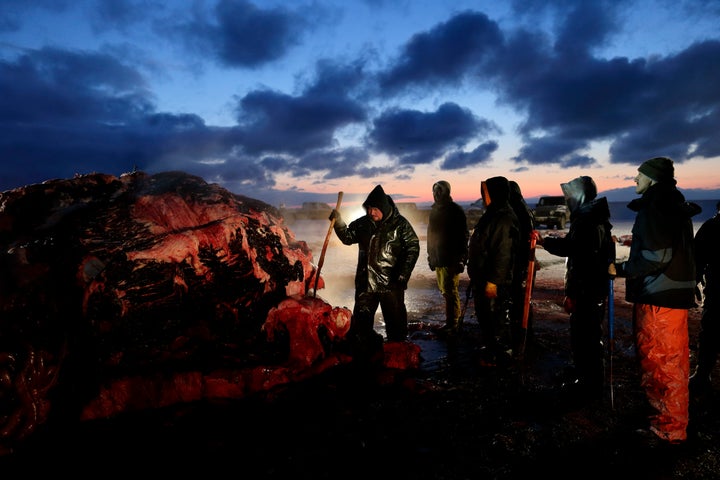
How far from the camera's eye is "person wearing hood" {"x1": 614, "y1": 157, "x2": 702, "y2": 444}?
2.98 metres

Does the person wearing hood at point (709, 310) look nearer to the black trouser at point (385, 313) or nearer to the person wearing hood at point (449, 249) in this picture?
the person wearing hood at point (449, 249)

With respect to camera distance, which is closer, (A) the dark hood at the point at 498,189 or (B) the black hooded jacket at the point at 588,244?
(B) the black hooded jacket at the point at 588,244

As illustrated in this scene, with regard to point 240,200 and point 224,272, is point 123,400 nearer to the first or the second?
point 224,272

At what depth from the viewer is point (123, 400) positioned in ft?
12.3

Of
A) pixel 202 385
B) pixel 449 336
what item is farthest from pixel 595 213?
pixel 202 385

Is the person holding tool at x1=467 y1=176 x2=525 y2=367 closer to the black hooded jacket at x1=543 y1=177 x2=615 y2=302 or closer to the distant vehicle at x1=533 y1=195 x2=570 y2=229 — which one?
the black hooded jacket at x1=543 y1=177 x2=615 y2=302

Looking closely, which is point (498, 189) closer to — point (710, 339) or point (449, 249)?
point (449, 249)

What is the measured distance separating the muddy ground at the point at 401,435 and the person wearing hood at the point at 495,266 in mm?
491

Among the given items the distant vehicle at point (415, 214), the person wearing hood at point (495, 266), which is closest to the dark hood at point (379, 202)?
the person wearing hood at point (495, 266)

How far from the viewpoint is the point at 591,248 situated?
3.80 m

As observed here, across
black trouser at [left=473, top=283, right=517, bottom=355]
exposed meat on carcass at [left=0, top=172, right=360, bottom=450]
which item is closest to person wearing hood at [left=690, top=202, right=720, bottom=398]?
black trouser at [left=473, top=283, right=517, bottom=355]

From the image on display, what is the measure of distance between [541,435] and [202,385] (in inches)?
130

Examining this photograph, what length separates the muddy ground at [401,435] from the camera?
284cm

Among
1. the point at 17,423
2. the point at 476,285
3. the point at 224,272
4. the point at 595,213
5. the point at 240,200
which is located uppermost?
the point at 240,200
